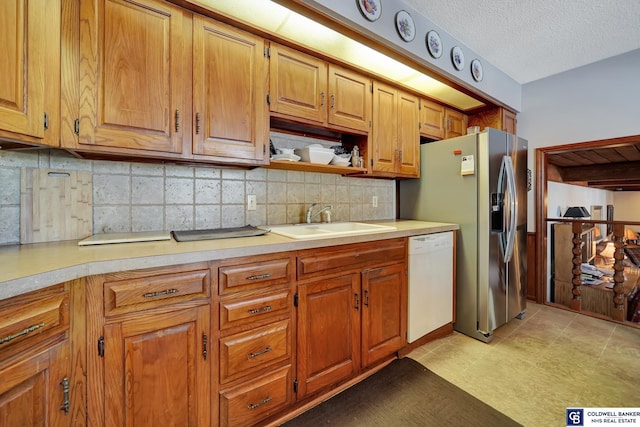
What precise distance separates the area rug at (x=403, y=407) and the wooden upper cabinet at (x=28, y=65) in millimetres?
1735

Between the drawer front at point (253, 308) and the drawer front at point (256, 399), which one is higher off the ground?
the drawer front at point (253, 308)

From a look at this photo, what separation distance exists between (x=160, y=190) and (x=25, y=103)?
0.67 m

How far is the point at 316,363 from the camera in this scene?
1.42m

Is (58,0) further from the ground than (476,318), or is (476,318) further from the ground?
(58,0)

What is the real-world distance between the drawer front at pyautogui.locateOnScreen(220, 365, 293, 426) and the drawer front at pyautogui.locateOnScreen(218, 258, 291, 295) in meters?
0.45

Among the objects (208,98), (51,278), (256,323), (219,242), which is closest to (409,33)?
(208,98)

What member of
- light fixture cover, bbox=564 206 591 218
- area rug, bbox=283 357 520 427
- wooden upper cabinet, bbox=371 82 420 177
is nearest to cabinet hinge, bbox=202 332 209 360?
area rug, bbox=283 357 520 427

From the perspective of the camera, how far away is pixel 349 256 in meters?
1.54

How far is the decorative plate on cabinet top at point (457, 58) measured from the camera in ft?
7.45

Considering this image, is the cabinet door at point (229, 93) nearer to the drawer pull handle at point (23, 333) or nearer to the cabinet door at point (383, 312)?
the drawer pull handle at point (23, 333)

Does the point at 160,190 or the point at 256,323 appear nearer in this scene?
the point at 256,323

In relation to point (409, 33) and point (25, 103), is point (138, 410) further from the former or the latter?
point (409, 33)

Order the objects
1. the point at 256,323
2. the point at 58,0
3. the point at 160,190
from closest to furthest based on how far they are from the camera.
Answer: the point at 58,0 → the point at 256,323 → the point at 160,190

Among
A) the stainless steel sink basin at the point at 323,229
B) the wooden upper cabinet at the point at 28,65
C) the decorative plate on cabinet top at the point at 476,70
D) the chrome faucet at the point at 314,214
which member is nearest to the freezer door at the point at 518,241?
the decorative plate on cabinet top at the point at 476,70
